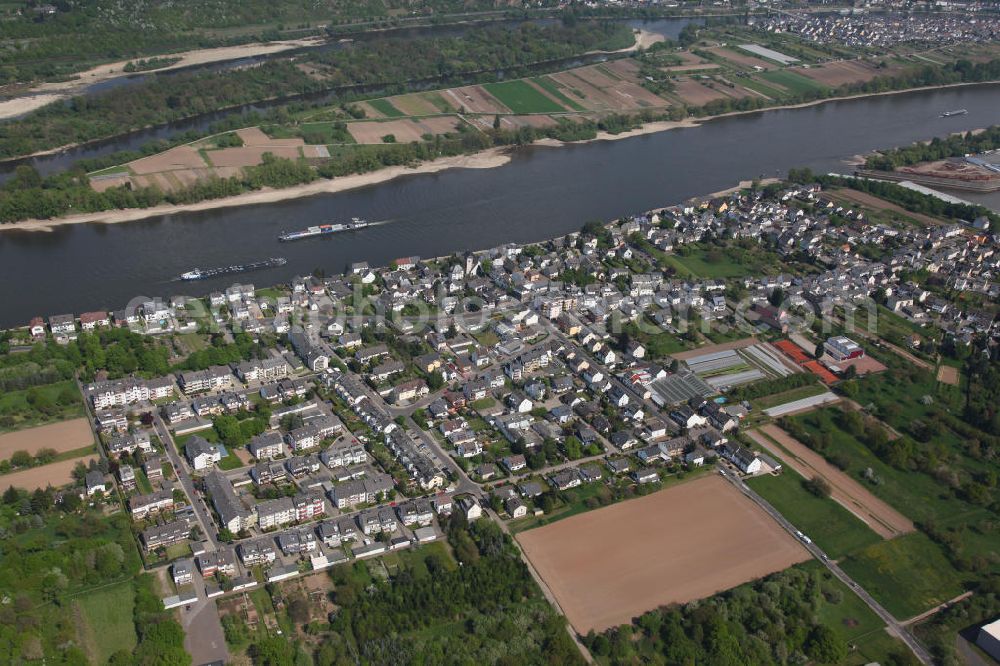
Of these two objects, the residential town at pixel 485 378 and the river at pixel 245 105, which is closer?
the residential town at pixel 485 378

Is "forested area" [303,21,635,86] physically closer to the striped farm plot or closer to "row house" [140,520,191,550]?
the striped farm plot

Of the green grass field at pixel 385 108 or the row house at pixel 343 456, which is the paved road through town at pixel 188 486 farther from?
the green grass field at pixel 385 108

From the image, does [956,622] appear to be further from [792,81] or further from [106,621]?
[792,81]

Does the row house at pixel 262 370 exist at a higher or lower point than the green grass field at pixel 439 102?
lower

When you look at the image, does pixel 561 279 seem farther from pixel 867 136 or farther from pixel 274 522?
pixel 867 136

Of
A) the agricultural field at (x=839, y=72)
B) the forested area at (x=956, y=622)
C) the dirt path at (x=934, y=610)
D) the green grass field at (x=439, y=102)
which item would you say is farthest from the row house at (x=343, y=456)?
the agricultural field at (x=839, y=72)

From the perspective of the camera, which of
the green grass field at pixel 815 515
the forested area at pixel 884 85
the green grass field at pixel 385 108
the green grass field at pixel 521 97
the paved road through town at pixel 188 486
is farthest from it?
the forested area at pixel 884 85

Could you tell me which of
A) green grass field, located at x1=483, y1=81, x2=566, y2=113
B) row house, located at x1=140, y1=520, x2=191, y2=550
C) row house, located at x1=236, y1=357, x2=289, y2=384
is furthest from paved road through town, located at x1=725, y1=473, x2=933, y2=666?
green grass field, located at x1=483, y1=81, x2=566, y2=113
